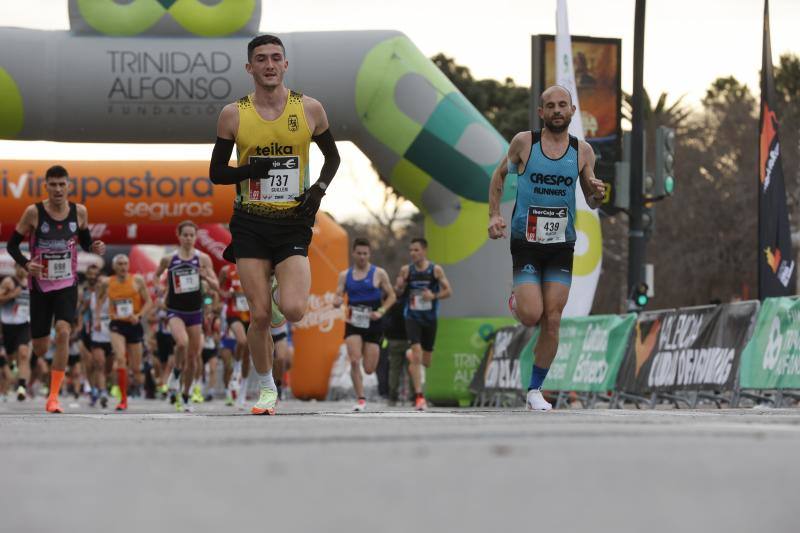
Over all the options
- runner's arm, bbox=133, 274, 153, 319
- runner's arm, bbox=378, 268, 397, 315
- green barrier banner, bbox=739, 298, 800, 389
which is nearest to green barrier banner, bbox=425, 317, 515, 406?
runner's arm, bbox=378, 268, 397, 315

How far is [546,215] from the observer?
9.34 m

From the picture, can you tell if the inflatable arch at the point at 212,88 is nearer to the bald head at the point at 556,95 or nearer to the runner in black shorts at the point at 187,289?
the runner in black shorts at the point at 187,289

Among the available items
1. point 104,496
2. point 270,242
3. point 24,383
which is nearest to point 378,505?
point 104,496

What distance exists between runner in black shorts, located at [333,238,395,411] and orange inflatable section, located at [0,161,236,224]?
684 cm

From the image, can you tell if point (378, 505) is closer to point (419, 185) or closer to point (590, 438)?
point (590, 438)

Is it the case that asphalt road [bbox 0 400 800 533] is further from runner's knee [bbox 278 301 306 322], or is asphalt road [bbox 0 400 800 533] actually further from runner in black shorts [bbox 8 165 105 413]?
runner in black shorts [bbox 8 165 105 413]

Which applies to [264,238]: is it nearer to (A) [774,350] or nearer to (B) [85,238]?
(B) [85,238]

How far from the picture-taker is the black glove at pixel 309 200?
27.3ft

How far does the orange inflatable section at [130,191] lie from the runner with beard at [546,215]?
44.5 ft

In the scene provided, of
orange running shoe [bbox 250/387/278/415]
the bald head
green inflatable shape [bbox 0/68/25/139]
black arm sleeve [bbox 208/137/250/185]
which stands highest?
green inflatable shape [bbox 0/68/25/139]

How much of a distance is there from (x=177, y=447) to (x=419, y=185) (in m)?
14.2

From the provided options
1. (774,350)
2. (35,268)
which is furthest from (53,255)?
(774,350)

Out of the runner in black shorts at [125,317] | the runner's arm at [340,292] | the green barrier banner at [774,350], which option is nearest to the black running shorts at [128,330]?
the runner in black shorts at [125,317]

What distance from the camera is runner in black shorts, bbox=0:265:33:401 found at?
65.1 ft
